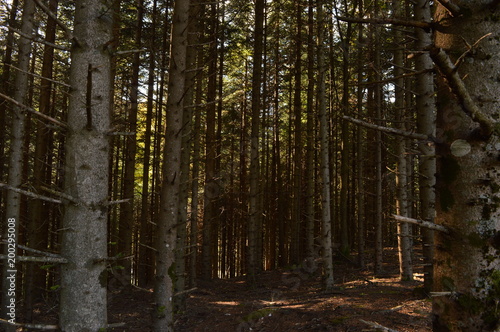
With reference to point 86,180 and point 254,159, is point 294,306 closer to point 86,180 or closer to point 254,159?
point 254,159

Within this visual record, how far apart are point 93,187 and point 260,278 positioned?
1203 centimetres

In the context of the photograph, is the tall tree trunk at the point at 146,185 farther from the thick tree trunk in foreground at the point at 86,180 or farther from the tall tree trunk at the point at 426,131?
the tall tree trunk at the point at 426,131

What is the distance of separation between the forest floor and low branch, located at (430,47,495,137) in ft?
10.7

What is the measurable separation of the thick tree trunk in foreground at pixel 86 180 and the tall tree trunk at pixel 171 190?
98.3 inches

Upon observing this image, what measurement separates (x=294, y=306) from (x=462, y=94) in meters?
7.31

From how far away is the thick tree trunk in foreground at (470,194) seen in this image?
5.65ft

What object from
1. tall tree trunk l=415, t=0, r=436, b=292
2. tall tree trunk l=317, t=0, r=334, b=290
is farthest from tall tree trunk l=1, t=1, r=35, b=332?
tall tree trunk l=415, t=0, r=436, b=292

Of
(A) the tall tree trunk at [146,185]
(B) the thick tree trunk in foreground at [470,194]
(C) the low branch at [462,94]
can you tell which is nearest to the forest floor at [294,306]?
(A) the tall tree trunk at [146,185]

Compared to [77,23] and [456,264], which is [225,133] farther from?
[456,264]

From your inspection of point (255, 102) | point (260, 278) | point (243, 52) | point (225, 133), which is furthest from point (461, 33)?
point (225, 133)

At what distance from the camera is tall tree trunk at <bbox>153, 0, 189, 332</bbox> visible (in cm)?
588

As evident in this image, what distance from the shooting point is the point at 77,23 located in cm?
348

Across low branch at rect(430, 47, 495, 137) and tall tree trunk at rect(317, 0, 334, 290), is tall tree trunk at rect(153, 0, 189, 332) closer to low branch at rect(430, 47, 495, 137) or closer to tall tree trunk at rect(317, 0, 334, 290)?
tall tree trunk at rect(317, 0, 334, 290)

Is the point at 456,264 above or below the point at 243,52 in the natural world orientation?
below
